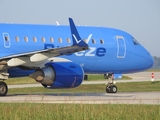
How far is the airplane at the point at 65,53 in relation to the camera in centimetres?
2509

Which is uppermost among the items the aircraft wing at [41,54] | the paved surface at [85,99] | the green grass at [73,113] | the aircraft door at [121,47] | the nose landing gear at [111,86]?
the aircraft door at [121,47]

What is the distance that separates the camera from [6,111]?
17.5m

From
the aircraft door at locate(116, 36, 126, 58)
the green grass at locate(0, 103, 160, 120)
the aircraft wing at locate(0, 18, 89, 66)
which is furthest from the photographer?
the aircraft door at locate(116, 36, 126, 58)

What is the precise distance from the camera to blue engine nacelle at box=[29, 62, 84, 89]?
25.7 meters

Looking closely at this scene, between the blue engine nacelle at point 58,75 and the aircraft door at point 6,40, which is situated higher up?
the aircraft door at point 6,40

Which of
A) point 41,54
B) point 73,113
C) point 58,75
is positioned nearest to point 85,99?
point 58,75

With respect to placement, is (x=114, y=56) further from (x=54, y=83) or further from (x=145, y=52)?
(x=54, y=83)

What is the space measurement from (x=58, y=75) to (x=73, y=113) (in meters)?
8.98

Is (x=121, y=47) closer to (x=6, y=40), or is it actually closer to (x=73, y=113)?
(x=6, y=40)

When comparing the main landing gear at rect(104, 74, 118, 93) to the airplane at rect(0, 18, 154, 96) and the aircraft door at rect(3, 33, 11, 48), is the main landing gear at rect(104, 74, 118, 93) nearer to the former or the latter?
the airplane at rect(0, 18, 154, 96)

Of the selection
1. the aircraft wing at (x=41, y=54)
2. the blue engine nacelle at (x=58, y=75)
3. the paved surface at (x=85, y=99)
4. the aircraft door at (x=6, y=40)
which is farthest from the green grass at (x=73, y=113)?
the aircraft door at (x=6, y=40)

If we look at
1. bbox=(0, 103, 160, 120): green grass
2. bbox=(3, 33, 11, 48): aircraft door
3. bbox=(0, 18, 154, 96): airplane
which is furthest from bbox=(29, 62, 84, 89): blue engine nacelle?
bbox=(0, 103, 160, 120): green grass

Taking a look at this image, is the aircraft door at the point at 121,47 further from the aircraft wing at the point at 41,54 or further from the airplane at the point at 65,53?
the aircraft wing at the point at 41,54

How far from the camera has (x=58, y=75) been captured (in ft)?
84.4
